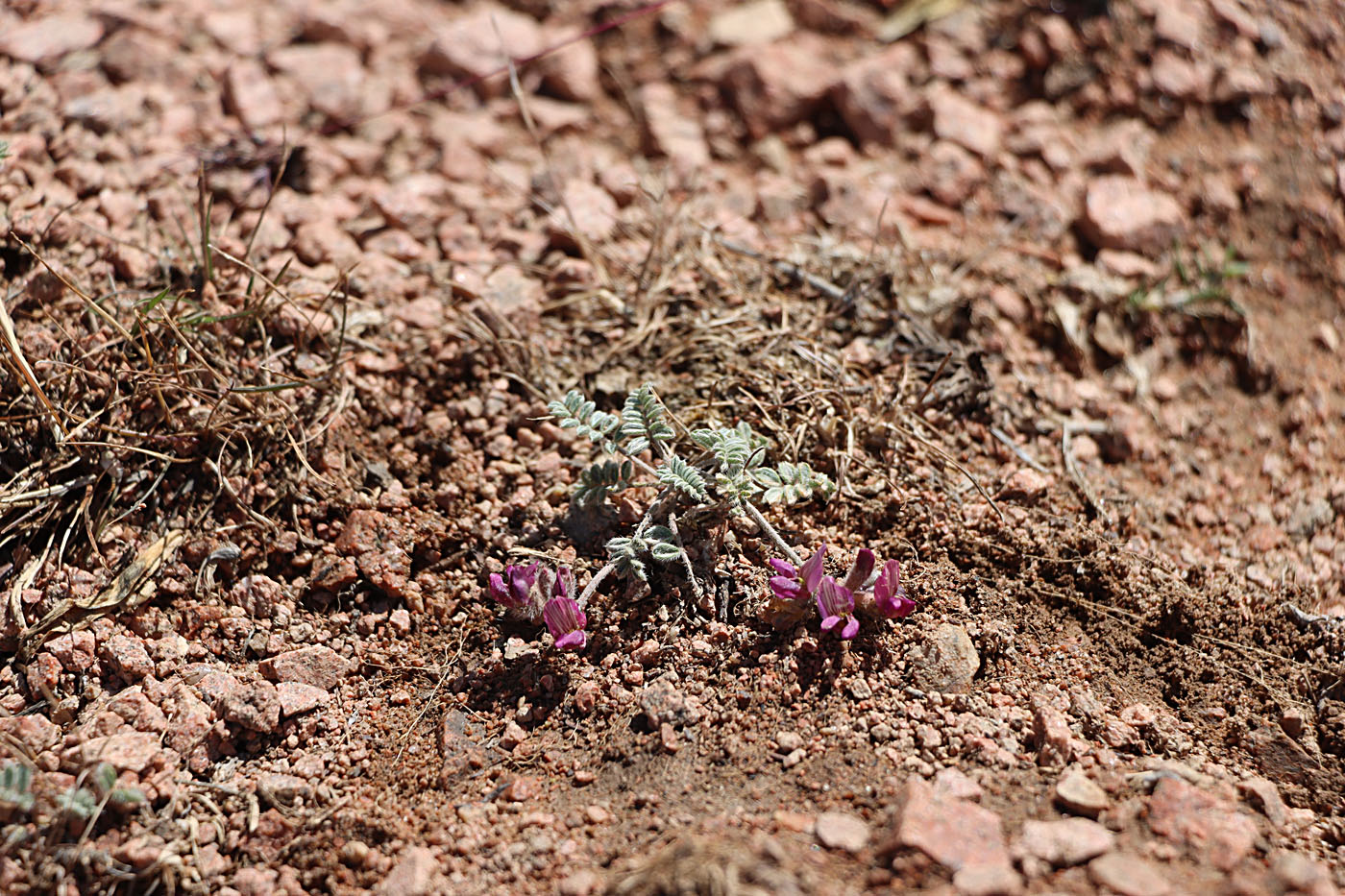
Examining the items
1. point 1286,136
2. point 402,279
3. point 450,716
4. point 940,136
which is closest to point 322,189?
point 402,279

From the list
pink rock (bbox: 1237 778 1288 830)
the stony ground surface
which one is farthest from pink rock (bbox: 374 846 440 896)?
pink rock (bbox: 1237 778 1288 830)

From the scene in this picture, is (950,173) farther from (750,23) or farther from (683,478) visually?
(683,478)

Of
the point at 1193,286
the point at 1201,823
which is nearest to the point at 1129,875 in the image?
the point at 1201,823

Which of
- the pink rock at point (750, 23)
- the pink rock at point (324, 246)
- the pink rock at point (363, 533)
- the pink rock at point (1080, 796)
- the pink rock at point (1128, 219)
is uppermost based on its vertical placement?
the pink rock at point (750, 23)

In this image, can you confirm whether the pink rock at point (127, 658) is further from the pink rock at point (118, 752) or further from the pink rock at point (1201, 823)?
the pink rock at point (1201, 823)

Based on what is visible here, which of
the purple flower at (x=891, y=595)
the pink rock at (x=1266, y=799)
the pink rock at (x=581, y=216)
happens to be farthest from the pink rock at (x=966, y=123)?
the pink rock at (x=1266, y=799)

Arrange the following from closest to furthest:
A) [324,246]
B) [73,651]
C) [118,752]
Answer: [118,752] → [73,651] → [324,246]
